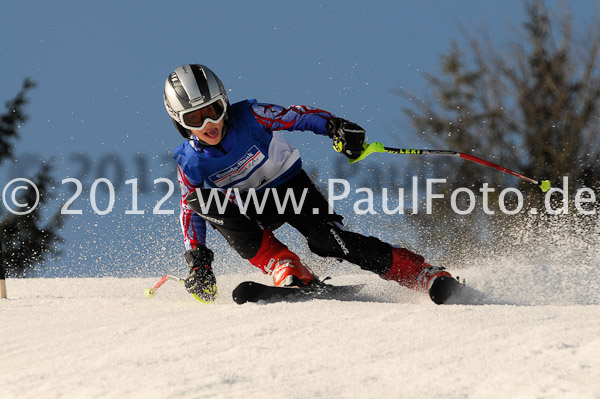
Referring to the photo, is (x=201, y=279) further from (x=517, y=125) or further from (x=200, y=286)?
(x=517, y=125)

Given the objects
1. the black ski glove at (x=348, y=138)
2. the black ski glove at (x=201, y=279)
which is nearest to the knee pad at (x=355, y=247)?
the black ski glove at (x=348, y=138)

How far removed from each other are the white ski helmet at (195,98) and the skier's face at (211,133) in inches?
1.1

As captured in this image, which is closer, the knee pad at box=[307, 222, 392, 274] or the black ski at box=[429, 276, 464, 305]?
the black ski at box=[429, 276, 464, 305]

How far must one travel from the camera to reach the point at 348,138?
14.1 feet

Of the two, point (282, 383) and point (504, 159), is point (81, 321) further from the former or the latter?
point (504, 159)

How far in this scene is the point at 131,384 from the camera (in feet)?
7.36

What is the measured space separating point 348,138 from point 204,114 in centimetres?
93

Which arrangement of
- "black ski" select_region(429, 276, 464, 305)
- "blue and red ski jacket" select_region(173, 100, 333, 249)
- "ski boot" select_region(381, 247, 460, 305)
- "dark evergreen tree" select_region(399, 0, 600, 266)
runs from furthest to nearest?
"dark evergreen tree" select_region(399, 0, 600, 266), "blue and red ski jacket" select_region(173, 100, 333, 249), "ski boot" select_region(381, 247, 460, 305), "black ski" select_region(429, 276, 464, 305)

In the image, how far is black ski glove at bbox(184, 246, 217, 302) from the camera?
438cm

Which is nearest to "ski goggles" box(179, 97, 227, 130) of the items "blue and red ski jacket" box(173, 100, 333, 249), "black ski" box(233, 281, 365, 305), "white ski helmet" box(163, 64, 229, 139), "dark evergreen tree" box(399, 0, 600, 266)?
"white ski helmet" box(163, 64, 229, 139)

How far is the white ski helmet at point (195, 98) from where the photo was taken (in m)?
4.20

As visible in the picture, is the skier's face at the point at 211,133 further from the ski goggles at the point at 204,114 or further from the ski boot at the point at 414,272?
the ski boot at the point at 414,272

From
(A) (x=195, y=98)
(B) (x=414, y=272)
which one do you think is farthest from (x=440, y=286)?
(A) (x=195, y=98)

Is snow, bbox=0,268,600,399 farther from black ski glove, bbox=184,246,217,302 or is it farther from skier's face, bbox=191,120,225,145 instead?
skier's face, bbox=191,120,225,145
